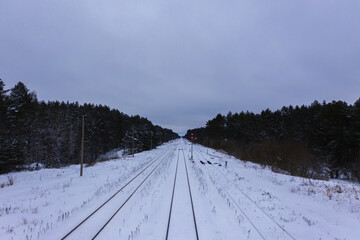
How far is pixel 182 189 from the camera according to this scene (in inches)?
474

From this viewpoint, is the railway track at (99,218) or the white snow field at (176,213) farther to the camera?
the white snow field at (176,213)

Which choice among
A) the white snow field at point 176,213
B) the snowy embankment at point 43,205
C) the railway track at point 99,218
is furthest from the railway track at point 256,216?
the snowy embankment at point 43,205

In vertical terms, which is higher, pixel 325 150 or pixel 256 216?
pixel 325 150


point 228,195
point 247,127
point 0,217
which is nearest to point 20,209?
point 0,217

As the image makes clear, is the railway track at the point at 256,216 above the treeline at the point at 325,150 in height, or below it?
below

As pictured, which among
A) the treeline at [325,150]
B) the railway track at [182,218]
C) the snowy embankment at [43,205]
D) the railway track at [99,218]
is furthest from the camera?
the treeline at [325,150]

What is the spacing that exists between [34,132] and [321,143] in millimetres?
51429

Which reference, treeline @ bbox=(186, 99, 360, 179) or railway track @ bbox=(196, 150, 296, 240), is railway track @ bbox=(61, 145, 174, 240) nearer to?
railway track @ bbox=(196, 150, 296, 240)

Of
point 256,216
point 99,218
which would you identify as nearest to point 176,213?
point 99,218

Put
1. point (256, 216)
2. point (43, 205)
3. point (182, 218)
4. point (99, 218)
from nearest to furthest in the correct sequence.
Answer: point (99, 218) < point (182, 218) < point (256, 216) < point (43, 205)

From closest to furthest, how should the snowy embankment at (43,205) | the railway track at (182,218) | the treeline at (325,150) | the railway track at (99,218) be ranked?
the railway track at (99,218), the railway track at (182,218), the snowy embankment at (43,205), the treeline at (325,150)

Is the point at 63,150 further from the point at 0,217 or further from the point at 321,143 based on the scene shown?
the point at 321,143

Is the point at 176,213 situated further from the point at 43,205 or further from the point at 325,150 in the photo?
the point at 325,150

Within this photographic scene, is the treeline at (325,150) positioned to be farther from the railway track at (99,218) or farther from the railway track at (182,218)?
the railway track at (99,218)
